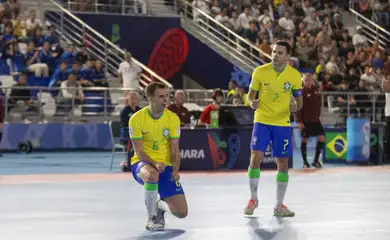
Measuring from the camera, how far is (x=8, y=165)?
23.4 meters

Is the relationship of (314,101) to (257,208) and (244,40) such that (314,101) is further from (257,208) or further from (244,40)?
(244,40)

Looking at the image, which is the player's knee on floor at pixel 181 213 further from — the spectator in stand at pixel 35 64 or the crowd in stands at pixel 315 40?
the crowd in stands at pixel 315 40

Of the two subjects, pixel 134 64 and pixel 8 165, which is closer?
pixel 8 165

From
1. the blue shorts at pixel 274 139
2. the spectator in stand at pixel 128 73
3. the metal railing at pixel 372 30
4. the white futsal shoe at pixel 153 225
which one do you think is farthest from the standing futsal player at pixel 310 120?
the metal railing at pixel 372 30

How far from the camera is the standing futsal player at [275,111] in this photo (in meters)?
13.0

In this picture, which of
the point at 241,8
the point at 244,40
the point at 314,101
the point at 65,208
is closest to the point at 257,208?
the point at 65,208

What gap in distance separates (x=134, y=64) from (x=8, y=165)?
8174 millimetres

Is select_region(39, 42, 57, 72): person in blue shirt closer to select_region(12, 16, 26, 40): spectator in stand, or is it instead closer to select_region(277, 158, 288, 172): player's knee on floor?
select_region(12, 16, 26, 40): spectator in stand

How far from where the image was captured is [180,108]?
22.3m

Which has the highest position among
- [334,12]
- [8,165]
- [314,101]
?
[334,12]

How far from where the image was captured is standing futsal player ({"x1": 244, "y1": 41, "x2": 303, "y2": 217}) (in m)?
13.0

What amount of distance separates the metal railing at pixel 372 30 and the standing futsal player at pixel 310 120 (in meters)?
16.5

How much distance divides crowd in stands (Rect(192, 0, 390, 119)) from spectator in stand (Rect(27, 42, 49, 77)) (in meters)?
9.20

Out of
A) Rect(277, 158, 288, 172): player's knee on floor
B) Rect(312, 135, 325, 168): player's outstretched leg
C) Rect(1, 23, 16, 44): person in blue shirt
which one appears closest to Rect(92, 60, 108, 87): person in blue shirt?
Rect(1, 23, 16, 44): person in blue shirt
